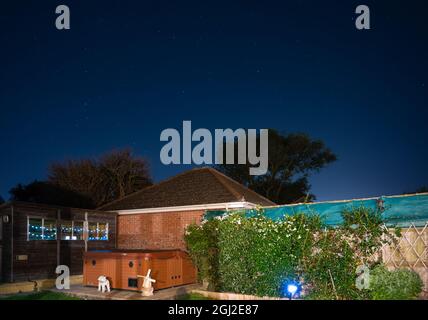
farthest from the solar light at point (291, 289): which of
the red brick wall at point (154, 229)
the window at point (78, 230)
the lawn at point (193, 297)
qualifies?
the window at point (78, 230)

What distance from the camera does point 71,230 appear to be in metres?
17.9

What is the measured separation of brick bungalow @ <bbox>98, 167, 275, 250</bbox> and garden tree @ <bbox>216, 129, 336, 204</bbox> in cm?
1939

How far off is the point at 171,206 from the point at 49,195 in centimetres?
1715

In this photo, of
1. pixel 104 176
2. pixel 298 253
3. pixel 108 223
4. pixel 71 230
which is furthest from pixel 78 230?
pixel 104 176

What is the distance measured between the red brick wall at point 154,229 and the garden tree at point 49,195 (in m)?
13.1

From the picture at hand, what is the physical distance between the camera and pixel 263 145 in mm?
40812

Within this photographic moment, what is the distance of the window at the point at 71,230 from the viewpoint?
17483mm

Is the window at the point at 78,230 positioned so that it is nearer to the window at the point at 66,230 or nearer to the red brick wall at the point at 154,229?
the window at the point at 66,230

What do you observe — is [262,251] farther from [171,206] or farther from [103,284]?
[171,206]

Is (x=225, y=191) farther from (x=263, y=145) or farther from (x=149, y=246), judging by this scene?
(x=263, y=145)

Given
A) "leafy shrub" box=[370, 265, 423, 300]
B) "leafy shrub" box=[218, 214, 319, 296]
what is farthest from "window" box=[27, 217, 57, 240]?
"leafy shrub" box=[370, 265, 423, 300]
